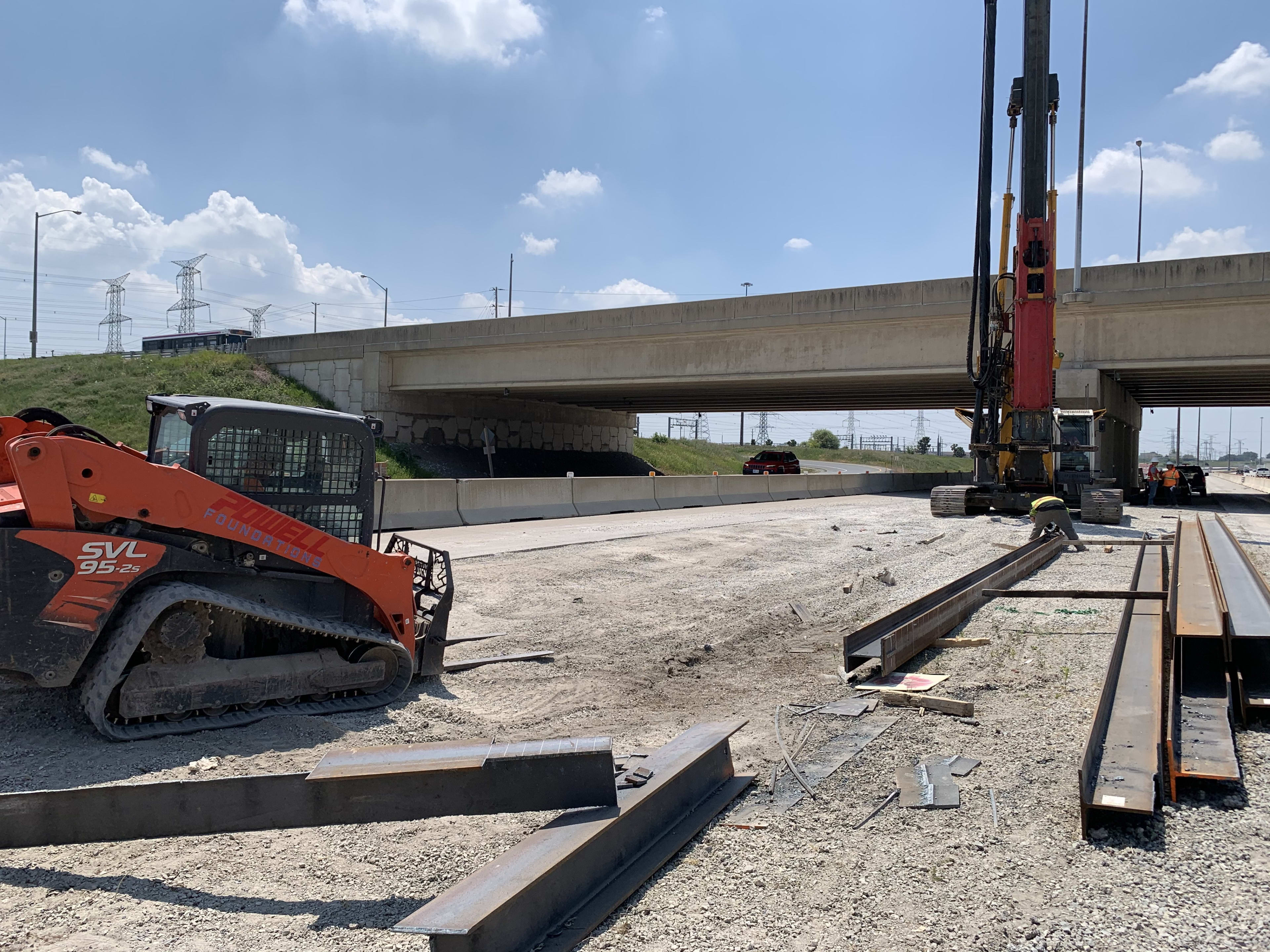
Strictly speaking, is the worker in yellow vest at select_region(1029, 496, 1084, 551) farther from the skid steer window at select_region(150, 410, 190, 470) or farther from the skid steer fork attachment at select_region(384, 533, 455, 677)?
the skid steer window at select_region(150, 410, 190, 470)

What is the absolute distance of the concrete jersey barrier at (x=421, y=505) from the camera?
1711 centimetres

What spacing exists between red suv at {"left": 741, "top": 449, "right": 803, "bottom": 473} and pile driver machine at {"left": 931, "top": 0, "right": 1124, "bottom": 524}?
73.8 ft

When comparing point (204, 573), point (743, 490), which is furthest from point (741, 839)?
point (743, 490)

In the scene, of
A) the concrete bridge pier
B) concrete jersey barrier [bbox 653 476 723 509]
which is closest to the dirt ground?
concrete jersey barrier [bbox 653 476 723 509]

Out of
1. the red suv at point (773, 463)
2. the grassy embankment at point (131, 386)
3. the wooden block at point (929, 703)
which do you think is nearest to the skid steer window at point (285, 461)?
the wooden block at point (929, 703)

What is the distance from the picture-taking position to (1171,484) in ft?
104

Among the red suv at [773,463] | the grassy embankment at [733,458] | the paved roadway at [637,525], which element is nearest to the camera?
the paved roadway at [637,525]

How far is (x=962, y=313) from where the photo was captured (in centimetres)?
2733

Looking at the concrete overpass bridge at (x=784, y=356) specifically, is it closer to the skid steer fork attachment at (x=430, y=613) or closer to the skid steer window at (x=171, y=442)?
the skid steer fork attachment at (x=430, y=613)

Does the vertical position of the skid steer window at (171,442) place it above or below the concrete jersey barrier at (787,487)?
above

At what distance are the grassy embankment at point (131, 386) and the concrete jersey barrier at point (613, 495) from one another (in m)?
12.2

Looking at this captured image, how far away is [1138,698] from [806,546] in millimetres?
9837

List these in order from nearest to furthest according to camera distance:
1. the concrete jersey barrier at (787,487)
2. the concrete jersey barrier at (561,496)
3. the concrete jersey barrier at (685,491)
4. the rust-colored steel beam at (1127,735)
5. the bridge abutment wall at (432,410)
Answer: the rust-colored steel beam at (1127,735) → the concrete jersey barrier at (561,496) → the concrete jersey barrier at (685,491) → the concrete jersey barrier at (787,487) → the bridge abutment wall at (432,410)

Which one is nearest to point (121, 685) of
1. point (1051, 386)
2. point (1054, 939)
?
point (1054, 939)
